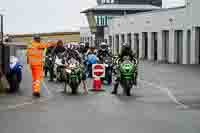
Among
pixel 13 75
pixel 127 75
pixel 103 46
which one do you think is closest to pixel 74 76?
pixel 127 75

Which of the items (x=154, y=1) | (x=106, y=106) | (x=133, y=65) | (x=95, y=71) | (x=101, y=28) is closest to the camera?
(x=106, y=106)

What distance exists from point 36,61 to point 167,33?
3903 cm

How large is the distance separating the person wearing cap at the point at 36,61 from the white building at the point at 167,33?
28.1 meters

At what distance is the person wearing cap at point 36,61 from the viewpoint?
58.7 ft

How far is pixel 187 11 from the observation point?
49531 mm

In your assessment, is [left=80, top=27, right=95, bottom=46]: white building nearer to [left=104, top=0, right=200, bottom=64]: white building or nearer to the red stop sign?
[left=104, top=0, right=200, bottom=64]: white building

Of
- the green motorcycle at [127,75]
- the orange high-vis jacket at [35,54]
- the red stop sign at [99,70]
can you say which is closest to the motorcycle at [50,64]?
the red stop sign at [99,70]

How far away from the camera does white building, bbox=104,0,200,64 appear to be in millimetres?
46584

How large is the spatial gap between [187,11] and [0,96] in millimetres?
33247

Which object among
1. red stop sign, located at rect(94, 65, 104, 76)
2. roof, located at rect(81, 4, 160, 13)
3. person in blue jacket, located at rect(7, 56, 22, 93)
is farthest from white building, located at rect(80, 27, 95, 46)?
person in blue jacket, located at rect(7, 56, 22, 93)

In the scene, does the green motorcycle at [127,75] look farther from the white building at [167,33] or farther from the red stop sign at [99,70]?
the white building at [167,33]

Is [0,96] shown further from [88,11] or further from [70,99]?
[88,11]

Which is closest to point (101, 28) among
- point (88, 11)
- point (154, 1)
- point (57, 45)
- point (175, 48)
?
point (88, 11)

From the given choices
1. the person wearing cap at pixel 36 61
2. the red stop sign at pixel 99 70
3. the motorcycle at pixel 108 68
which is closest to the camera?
the person wearing cap at pixel 36 61
